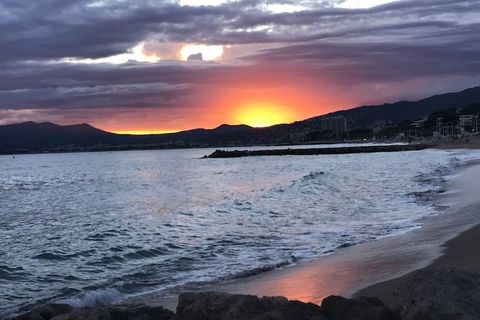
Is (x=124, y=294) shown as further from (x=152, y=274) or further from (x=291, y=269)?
(x=291, y=269)

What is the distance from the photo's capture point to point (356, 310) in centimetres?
561

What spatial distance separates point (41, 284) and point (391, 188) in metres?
23.6

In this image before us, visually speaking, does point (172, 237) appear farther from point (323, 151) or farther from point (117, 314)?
point (323, 151)

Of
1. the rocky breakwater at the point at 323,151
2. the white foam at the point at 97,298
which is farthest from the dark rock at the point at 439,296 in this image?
the rocky breakwater at the point at 323,151

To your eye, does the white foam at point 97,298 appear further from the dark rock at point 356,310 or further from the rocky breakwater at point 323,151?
the rocky breakwater at point 323,151

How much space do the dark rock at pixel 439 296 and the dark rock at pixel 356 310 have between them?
0.16m

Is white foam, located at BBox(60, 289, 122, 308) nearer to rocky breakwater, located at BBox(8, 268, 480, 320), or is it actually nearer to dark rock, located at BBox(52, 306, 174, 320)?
dark rock, located at BBox(52, 306, 174, 320)

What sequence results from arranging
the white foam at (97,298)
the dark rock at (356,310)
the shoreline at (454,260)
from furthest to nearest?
the white foam at (97,298) → the shoreline at (454,260) → the dark rock at (356,310)

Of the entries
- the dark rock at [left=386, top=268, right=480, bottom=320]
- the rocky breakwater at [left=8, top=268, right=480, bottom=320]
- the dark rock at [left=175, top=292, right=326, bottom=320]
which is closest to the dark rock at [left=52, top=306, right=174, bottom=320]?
the rocky breakwater at [left=8, top=268, right=480, bottom=320]

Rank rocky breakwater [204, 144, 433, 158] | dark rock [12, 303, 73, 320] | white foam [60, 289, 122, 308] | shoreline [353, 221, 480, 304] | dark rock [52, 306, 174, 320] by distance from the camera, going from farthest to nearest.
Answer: rocky breakwater [204, 144, 433, 158] → white foam [60, 289, 122, 308] → shoreline [353, 221, 480, 304] → dark rock [12, 303, 73, 320] → dark rock [52, 306, 174, 320]

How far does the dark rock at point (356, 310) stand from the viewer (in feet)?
17.8

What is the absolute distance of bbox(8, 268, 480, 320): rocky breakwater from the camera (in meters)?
5.24

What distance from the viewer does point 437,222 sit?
55.0 ft

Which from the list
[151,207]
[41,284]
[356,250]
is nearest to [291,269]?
[356,250]
